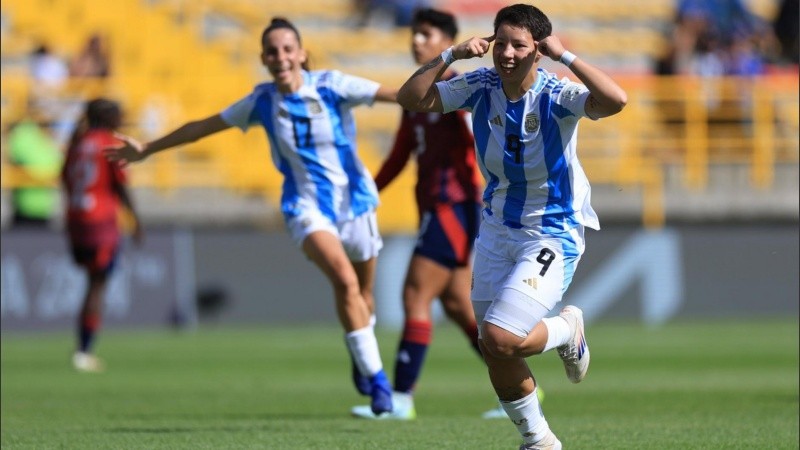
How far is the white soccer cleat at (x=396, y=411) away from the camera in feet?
32.4

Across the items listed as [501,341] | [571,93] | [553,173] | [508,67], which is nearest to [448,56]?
[508,67]

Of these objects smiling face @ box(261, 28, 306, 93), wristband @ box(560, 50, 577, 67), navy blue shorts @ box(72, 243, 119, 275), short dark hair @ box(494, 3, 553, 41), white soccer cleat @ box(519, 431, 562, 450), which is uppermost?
short dark hair @ box(494, 3, 553, 41)

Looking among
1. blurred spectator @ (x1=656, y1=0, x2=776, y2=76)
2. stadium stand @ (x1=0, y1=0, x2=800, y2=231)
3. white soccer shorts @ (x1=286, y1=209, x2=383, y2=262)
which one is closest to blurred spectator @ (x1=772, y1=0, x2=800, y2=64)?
blurred spectator @ (x1=656, y1=0, x2=776, y2=76)

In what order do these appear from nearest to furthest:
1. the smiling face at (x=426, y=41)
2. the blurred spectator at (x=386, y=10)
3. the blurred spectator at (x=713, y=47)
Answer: the smiling face at (x=426, y=41) → the blurred spectator at (x=713, y=47) → the blurred spectator at (x=386, y=10)

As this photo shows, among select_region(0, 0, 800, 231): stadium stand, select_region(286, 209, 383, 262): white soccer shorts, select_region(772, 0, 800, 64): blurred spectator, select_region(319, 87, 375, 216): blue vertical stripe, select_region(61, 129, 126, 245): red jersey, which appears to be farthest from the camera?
select_region(772, 0, 800, 64): blurred spectator

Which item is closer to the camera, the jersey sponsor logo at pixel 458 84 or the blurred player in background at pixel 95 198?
the jersey sponsor logo at pixel 458 84

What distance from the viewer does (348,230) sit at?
10008 millimetres

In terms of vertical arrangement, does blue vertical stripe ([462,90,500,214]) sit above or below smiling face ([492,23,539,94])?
below

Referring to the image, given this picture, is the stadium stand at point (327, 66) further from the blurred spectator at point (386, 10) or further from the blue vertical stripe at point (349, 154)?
the blue vertical stripe at point (349, 154)

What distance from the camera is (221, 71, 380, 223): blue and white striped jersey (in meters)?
9.86

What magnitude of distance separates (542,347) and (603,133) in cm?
1656

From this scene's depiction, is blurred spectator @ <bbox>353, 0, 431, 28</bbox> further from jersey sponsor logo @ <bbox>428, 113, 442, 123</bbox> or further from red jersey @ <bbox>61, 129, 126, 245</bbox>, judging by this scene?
jersey sponsor logo @ <bbox>428, 113, 442, 123</bbox>

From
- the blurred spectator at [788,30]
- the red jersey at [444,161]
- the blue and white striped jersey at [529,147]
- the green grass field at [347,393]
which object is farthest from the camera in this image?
the blurred spectator at [788,30]

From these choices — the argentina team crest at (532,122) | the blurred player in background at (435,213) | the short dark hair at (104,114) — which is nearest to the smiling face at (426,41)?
the blurred player in background at (435,213)
